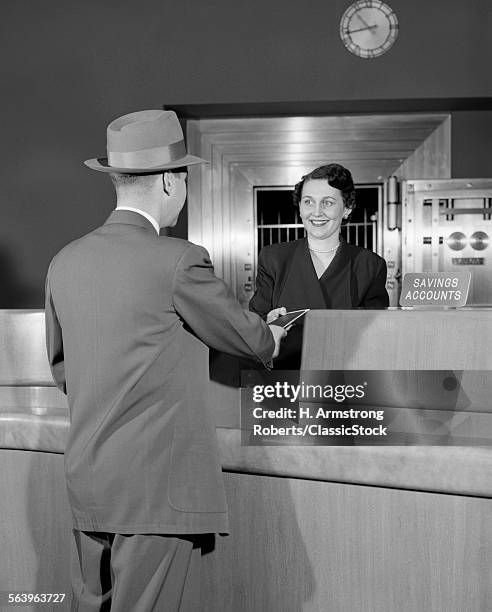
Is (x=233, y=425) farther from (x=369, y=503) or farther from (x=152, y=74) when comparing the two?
(x=152, y=74)

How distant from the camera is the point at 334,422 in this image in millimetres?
1947

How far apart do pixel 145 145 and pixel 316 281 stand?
1115 millimetres

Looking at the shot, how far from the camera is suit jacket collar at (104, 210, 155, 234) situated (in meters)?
1.70

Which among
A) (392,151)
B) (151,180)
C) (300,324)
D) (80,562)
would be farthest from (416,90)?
(80,562)

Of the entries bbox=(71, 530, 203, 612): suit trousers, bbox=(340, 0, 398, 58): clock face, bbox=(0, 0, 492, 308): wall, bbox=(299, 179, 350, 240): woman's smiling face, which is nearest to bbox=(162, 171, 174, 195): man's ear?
bbox=(71, 530, 203, 612): suit trousers

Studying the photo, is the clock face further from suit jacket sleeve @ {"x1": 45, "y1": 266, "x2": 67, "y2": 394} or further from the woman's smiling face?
suit jacket sleeve @ {"x1": 45, "y1": 266, "x2": 67, "y2": 394}

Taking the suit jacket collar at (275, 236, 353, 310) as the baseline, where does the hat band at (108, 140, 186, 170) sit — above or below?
above

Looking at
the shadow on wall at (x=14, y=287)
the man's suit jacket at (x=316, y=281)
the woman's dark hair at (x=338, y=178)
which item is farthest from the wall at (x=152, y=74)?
the man's suit jacket at (x=316, y=281)

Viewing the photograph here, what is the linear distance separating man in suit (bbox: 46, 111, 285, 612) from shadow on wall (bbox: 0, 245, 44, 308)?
327cm

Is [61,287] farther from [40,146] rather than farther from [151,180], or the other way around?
[40,146]

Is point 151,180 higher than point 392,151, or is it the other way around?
point 392,151

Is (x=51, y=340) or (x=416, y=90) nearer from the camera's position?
(x=51, y=340)

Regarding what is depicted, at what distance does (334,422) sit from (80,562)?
663mm

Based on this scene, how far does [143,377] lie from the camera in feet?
5.34
